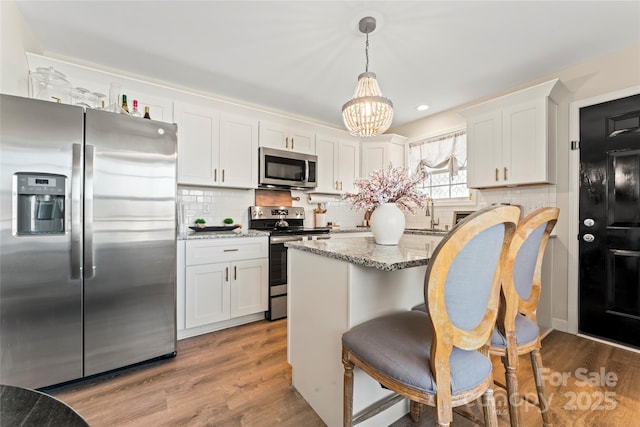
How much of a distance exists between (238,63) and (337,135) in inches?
67.3

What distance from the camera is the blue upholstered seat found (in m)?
0.92

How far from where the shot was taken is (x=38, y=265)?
66.5 inches

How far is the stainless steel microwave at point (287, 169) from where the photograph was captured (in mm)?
3340

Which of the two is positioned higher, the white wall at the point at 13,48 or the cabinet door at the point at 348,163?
the white wall at the point at 13,48

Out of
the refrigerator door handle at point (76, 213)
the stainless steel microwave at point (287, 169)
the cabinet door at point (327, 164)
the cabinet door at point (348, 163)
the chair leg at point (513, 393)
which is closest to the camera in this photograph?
the chair leg at point (513, 393)

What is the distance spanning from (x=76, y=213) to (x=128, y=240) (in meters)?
0.34

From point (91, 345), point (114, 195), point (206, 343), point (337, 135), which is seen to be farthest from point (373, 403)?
point (337, 135)

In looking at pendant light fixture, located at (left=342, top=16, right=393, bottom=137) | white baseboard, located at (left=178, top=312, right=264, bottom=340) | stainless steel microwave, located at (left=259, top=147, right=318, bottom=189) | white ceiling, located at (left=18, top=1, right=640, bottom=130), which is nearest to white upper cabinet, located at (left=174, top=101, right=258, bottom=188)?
stainless steel microwave, located at (left=259, top=147, right=318, bottom=189)

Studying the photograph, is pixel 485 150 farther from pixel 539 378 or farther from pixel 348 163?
pixel 539 378

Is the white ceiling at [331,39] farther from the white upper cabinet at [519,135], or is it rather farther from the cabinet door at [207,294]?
the cabinet door at [207,294]

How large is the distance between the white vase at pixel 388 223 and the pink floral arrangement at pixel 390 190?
4 centimetres

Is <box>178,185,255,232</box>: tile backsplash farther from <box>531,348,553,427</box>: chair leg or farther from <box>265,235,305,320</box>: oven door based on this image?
<box>531,348,553,427</box>: chair leg

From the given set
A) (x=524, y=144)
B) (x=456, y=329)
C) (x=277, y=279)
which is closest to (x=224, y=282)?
(x=277, y=279)

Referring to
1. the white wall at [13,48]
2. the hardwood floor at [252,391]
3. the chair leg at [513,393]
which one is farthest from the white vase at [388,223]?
the white wall at [13,48]
